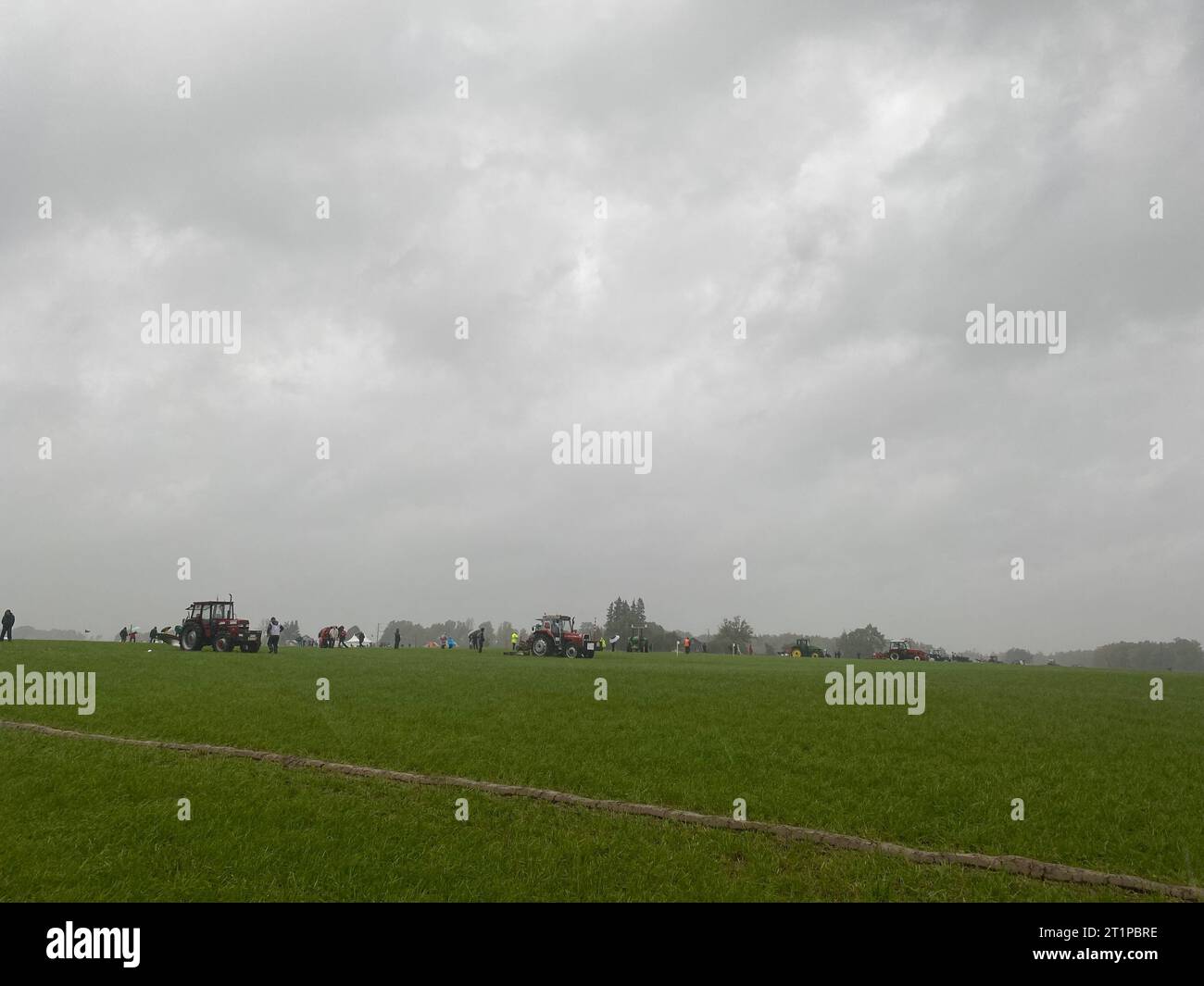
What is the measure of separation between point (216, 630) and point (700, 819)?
33.7 metres

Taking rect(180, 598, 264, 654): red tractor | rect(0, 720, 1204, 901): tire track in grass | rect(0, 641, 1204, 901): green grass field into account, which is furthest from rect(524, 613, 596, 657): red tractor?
rect(0, 720, 1204, 901): tire track in grass

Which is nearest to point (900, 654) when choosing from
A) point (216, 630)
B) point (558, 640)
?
point (558, 640)

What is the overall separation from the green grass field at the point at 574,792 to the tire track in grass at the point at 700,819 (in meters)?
0.32

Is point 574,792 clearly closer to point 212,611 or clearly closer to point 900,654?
point 212,611

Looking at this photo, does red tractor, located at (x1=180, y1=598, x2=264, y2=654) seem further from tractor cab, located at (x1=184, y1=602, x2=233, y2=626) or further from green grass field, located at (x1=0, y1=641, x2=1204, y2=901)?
green grass field, located at (x1=0, y1=641, x2=1204, y2=901)

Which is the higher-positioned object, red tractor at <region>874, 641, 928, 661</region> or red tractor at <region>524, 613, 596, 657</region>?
red tractor at <region>524, 613, 596, 657</region>

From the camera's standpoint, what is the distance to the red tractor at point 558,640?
45.5 m

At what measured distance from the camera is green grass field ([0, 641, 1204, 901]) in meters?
10.9

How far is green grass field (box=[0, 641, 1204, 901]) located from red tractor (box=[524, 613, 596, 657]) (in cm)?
2149

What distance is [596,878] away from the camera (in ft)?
36.4

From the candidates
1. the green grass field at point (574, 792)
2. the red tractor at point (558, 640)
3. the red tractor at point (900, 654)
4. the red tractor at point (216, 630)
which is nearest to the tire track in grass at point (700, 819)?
the green grass field at point (574, 792)
